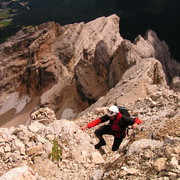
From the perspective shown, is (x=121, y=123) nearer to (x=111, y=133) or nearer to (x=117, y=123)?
(x=117, y=123)

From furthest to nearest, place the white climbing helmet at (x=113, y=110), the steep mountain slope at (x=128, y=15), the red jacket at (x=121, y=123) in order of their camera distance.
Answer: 1. the steep mountain slope at (x=128, y=15)
2. the red jacket at (x=121, y=123)
3. the white climbing helmet at (x=113, y=110)

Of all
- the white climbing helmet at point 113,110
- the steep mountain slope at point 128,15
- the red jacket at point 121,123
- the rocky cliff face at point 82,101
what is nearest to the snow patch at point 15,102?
the rocky cliff face at point 82,101

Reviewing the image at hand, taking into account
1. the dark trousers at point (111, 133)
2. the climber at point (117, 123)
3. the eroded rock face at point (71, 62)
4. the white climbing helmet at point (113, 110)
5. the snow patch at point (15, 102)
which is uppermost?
the white climbing helmet at point (113, 110)

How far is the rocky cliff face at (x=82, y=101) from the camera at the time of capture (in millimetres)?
6738

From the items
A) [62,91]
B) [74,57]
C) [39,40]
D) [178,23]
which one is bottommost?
[178,23]

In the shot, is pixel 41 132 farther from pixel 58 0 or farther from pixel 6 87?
pixel 58 0

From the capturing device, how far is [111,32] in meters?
43.4

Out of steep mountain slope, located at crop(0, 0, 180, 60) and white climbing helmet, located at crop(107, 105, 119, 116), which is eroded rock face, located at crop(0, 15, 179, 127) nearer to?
white climbing helmet, located at crop(107, 105, 119, 116)

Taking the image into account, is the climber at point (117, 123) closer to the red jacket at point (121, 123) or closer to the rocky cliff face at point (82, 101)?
the red jacket at point (121, 123)

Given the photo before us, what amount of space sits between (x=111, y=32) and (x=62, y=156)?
3675 centimetres

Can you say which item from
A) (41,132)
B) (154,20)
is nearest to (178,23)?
(154,20)

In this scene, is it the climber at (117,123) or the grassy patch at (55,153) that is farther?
the grassy patch at (55,153)

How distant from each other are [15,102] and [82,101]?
15369mm

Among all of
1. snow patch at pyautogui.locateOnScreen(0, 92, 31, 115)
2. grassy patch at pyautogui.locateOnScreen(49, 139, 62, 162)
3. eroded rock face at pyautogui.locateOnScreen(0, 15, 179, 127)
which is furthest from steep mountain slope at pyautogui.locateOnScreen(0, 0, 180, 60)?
grassy patch at pyautogui.locateOnScreen(49, 139, 62, 162)
